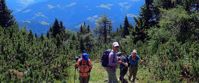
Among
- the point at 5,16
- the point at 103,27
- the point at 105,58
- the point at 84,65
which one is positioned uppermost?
the point at 105,58

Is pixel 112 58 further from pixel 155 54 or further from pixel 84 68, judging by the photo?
pixel 155 54

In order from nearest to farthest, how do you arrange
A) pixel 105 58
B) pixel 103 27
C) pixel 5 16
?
pixel 105 58, pixel 5 16, pixel 103 27

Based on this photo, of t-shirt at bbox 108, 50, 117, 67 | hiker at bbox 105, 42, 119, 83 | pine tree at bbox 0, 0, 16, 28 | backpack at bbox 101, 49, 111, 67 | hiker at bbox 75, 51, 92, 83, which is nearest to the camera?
hiker at bbox 105, 42, 119, 83

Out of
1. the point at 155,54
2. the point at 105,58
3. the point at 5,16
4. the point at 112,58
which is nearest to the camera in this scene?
the point at 112,58

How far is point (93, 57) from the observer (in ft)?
158

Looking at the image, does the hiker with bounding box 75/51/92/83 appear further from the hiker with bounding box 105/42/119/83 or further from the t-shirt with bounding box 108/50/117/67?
the t-shirt with bounding box 108/50/117/67

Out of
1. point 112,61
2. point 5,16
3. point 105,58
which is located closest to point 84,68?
point 105,58

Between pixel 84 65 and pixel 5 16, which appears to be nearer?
pixel 84 65

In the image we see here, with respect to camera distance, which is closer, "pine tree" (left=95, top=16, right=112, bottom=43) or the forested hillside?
the forested hillside

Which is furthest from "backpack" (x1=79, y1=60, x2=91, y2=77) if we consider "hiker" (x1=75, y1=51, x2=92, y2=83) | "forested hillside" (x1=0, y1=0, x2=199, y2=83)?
"forested hillside" (x1=0, y1=0, x2=199, y2=83)

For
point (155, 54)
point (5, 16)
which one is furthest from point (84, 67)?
point (5, 16)

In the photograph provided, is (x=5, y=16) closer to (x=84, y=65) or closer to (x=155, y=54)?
(x=155, y=54)

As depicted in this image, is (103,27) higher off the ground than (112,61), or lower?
lower

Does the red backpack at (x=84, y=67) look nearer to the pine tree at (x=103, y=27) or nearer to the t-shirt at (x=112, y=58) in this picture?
A: the t-shirt at (x=112, y=58)
